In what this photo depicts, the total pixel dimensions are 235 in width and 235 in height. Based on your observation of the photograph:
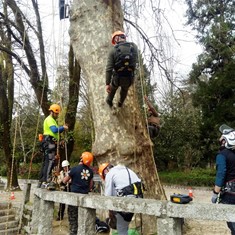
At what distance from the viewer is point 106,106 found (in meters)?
6.16

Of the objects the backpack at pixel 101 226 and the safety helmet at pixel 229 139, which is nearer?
the safety helmet at pixel 229 139

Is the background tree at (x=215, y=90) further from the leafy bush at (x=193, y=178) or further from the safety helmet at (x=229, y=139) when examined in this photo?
the safety helmet at (x=229, y=139)

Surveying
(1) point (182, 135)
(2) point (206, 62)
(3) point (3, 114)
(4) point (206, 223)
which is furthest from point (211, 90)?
(4) point (206, 223)

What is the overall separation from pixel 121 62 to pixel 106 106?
1.38 metres

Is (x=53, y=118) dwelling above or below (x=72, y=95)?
below

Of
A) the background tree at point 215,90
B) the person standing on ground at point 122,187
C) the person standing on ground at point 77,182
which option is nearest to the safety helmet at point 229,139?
the person standing on ground at point 122,187

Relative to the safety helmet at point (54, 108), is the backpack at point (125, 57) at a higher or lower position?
higher

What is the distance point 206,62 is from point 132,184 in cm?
1893

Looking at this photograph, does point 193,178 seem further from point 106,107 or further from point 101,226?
point 106,107

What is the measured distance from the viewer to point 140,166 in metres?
6.39

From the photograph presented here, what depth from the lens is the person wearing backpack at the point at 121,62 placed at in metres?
4.89

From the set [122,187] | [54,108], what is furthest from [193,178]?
[122,187]

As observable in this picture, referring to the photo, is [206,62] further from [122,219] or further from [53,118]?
[122,219]

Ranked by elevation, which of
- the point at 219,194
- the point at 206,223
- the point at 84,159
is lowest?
the point at 206,223
